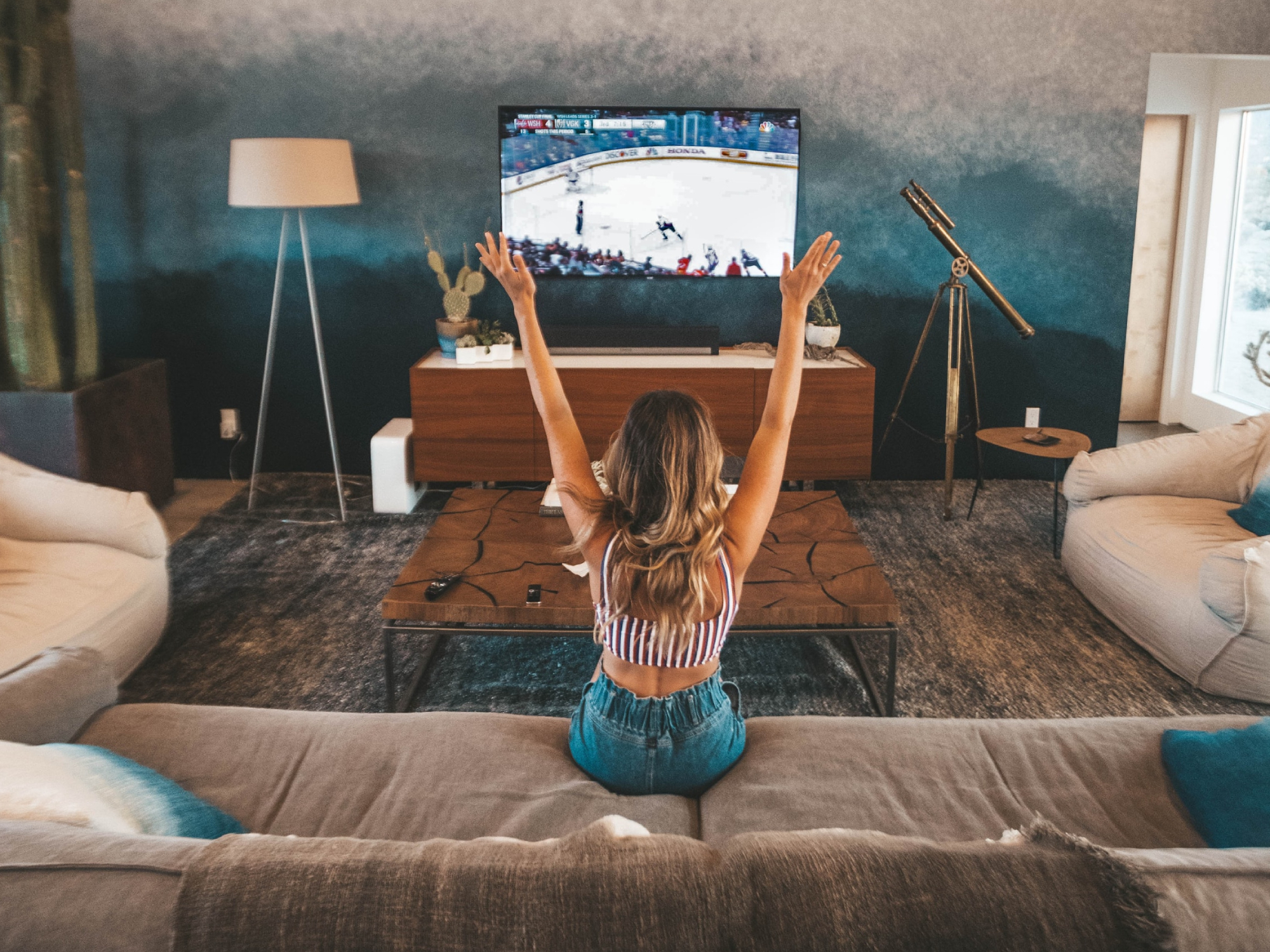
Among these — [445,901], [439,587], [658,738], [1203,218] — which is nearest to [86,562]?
[439,587]

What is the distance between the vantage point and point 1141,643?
3.25m

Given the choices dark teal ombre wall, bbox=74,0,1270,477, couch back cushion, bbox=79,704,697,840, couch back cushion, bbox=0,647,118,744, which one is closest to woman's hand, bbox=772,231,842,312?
couch back cushion, bbox=79,704,697,840

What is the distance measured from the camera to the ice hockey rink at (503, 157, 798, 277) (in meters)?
4.82

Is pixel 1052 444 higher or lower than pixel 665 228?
lower

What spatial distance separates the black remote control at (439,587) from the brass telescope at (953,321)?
253 centimetres

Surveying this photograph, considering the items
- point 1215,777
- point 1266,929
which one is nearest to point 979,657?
point 1215,777

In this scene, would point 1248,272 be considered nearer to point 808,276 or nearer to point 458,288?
point 458,288

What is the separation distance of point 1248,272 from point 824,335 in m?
2.63

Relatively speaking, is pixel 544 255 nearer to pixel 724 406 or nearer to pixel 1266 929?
pixel 724 406

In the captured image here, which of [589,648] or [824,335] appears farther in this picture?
[824,335]

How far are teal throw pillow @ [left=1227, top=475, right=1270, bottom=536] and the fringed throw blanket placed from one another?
2.50 m

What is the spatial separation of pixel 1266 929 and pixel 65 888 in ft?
4.30

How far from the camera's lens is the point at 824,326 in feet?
15.8

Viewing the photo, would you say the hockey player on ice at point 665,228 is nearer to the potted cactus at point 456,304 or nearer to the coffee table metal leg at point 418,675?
the potted cactus at point 456,304
